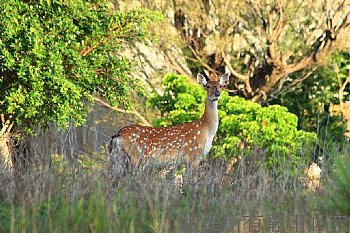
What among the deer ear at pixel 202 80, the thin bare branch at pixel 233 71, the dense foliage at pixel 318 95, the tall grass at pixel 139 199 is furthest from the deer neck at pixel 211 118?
the dense foliage at pixel 318 95

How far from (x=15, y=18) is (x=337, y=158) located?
22.4ft

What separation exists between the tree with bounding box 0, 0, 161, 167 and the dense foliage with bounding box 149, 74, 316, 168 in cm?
293

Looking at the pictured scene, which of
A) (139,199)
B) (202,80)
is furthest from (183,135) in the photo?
(139,199)

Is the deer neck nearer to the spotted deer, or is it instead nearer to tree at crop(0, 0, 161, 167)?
the spotted deer

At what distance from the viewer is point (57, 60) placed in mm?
13305

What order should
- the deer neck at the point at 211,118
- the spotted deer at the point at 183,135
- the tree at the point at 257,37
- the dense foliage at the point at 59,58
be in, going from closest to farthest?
the spotted deer at the point at 183,135, the deer neck at the point at 211,118, the dense foliage at the point at 59,58, the tree at the point at 257,37

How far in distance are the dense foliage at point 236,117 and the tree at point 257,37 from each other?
1.68 m

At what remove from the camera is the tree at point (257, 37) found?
1984cm

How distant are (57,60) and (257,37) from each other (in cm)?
833

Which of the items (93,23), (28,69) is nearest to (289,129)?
(93,23)

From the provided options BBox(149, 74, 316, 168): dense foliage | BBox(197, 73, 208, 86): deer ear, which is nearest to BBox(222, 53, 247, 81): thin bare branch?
BBox(149, 74, 316, 168): dense foliage

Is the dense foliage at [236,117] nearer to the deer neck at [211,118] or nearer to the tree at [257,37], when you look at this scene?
the tree at [257,37]

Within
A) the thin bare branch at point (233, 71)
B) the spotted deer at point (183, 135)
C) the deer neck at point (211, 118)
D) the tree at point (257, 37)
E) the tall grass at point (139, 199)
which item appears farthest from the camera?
the thin bare branch at point (233, 71)

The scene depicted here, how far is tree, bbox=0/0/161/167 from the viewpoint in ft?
43.0
